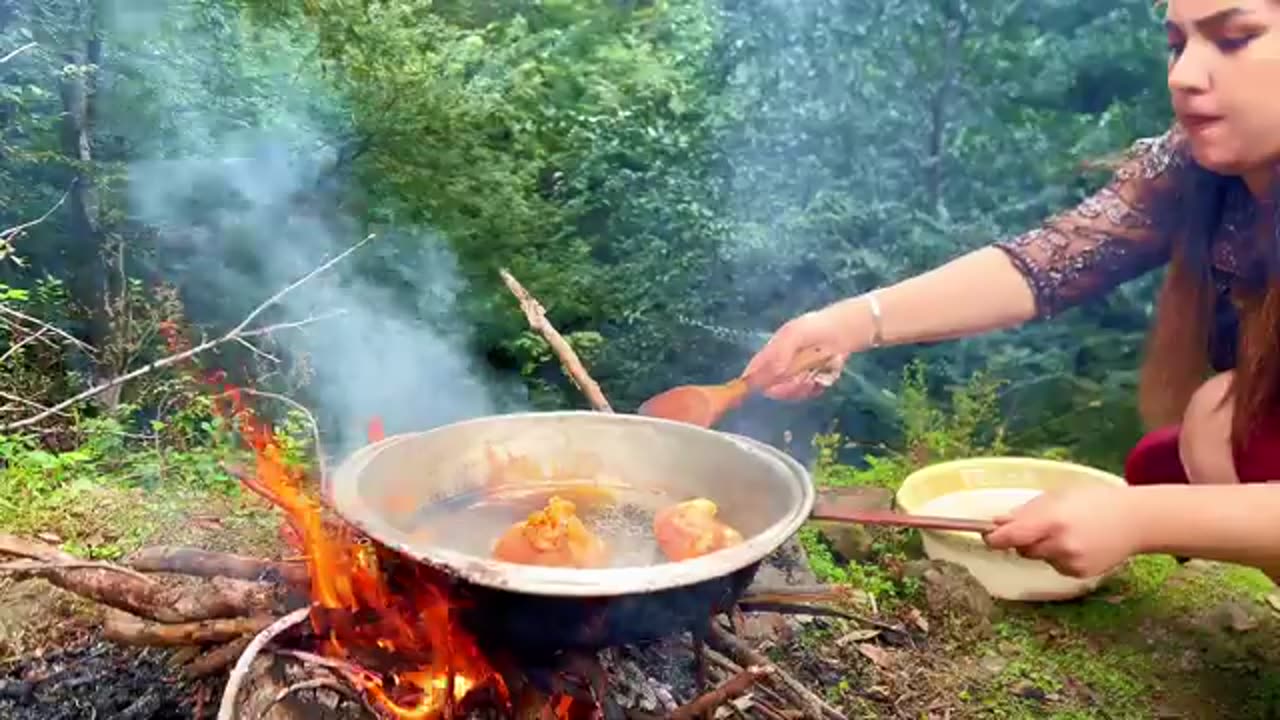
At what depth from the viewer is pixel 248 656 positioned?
2111mm

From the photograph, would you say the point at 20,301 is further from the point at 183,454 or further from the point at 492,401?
the point at 492,401

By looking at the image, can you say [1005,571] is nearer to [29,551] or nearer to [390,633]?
[390,633]

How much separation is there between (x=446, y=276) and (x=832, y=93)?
7.00 feet

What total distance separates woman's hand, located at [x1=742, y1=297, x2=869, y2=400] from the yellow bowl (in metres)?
0.83

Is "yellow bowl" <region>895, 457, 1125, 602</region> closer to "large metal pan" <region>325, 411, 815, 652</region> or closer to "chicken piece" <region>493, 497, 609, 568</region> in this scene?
"large metal pan" <region>325, 411, 815, 652</region>

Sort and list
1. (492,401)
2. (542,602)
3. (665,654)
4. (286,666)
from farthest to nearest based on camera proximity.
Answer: (492,401)
(665,654)
(286,666)
(542,602)

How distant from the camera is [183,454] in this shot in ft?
14.1

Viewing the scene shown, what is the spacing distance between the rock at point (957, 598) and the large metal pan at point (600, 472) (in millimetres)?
1273

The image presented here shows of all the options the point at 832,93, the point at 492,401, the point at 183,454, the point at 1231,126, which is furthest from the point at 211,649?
the point at 832,93

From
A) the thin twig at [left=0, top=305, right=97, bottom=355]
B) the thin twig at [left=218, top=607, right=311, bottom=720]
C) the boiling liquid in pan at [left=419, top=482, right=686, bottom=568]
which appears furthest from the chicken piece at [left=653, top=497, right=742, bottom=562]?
the thin twig at [left=0, top=305, right=97, bottom=355]

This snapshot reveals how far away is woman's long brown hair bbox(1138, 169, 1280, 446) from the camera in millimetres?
2738

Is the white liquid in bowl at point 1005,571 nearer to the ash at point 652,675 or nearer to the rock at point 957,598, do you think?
the rock at point 957,598

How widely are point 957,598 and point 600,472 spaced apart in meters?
1.47

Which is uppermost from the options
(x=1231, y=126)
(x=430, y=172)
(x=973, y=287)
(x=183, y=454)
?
(x=1231, y=126)
